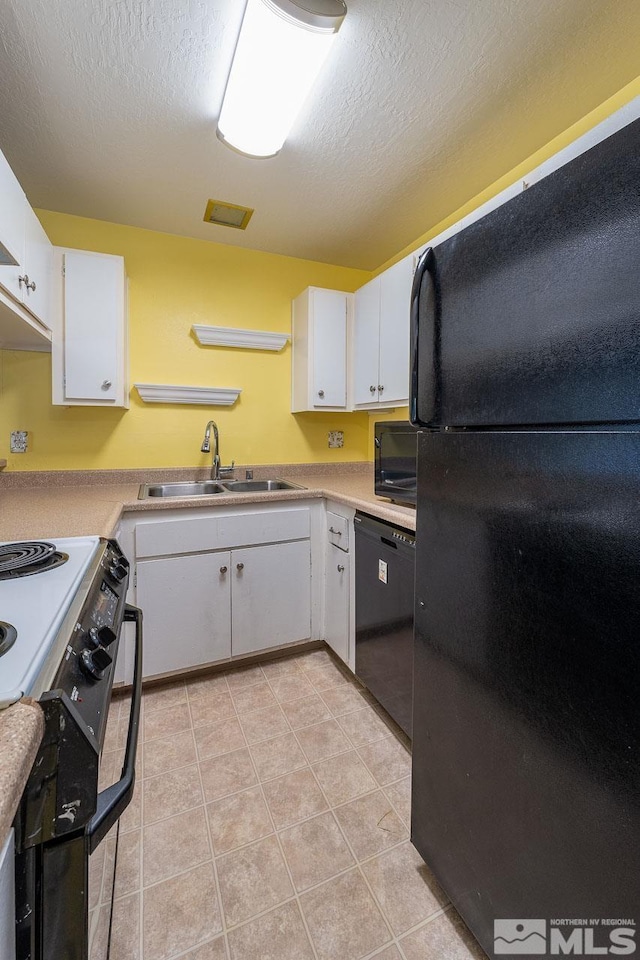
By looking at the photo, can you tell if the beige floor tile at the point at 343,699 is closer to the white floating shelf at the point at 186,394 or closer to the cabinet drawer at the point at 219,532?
the cabinet drawer at the point at 219,532

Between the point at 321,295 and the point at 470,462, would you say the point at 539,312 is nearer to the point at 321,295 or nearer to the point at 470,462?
the point at 470,462

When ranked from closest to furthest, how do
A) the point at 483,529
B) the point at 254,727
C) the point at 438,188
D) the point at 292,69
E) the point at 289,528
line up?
the point at 483,529, the point at 292,69, the point at 254,727, the point at 438,188, the point at 289,528

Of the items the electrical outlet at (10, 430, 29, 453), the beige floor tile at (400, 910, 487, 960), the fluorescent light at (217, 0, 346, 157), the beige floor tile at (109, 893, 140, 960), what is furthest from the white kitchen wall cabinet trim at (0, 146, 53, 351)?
the beige floor tile at (400, 910, 487, 960)

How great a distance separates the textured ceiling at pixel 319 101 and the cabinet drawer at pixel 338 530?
157cm

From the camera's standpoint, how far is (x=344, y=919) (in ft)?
3.39

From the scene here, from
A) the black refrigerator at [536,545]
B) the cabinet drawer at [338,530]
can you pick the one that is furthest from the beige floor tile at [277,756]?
the cabinet drawer at [338,530]

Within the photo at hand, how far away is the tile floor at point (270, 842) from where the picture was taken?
0.99 metres

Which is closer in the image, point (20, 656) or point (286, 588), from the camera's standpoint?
point (20, 656)

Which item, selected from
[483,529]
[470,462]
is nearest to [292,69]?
[470,462]

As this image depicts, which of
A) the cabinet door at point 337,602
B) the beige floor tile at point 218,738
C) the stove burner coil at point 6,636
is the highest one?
the stove burner coil at point 6,636

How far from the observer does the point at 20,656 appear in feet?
1.91

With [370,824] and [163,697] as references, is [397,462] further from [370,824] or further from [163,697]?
[163,697]

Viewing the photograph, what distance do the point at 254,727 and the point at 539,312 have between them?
177 cm

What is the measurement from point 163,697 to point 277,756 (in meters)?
0.67
